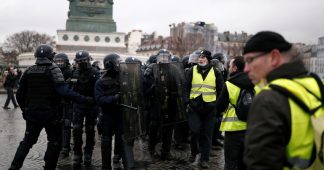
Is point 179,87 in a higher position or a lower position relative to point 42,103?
higher

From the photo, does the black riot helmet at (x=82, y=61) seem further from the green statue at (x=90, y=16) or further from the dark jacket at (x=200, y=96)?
the green statue at (x=90, y=16)

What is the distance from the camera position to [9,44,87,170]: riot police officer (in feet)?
21.1

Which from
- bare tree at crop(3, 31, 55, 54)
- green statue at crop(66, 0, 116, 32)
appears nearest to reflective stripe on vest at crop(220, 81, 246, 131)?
green statue at crop(66, 0, 116, 32)

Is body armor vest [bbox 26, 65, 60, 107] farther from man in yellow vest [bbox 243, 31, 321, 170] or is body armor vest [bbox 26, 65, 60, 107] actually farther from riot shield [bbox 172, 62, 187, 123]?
man in yellow vest [bbox 243, 31, 321, 170]

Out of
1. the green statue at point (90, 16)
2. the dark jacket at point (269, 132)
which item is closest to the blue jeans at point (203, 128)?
the dark jacket at point (269, 132)

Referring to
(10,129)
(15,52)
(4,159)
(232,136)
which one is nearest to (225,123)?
(232,136)

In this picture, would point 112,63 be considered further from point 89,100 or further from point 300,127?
point 300,127

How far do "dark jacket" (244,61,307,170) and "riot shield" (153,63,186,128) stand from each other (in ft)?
18.9

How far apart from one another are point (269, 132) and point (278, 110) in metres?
0.12

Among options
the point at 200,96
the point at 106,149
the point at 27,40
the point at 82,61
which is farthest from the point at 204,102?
the point at 27,40

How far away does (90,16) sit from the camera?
3650cm

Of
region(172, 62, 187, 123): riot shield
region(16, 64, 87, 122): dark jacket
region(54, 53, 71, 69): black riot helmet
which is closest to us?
region(16, 64, 87, 122): dark jacket

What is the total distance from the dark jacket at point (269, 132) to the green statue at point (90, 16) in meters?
34.5

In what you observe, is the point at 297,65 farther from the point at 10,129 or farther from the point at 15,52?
the point at 15,52
